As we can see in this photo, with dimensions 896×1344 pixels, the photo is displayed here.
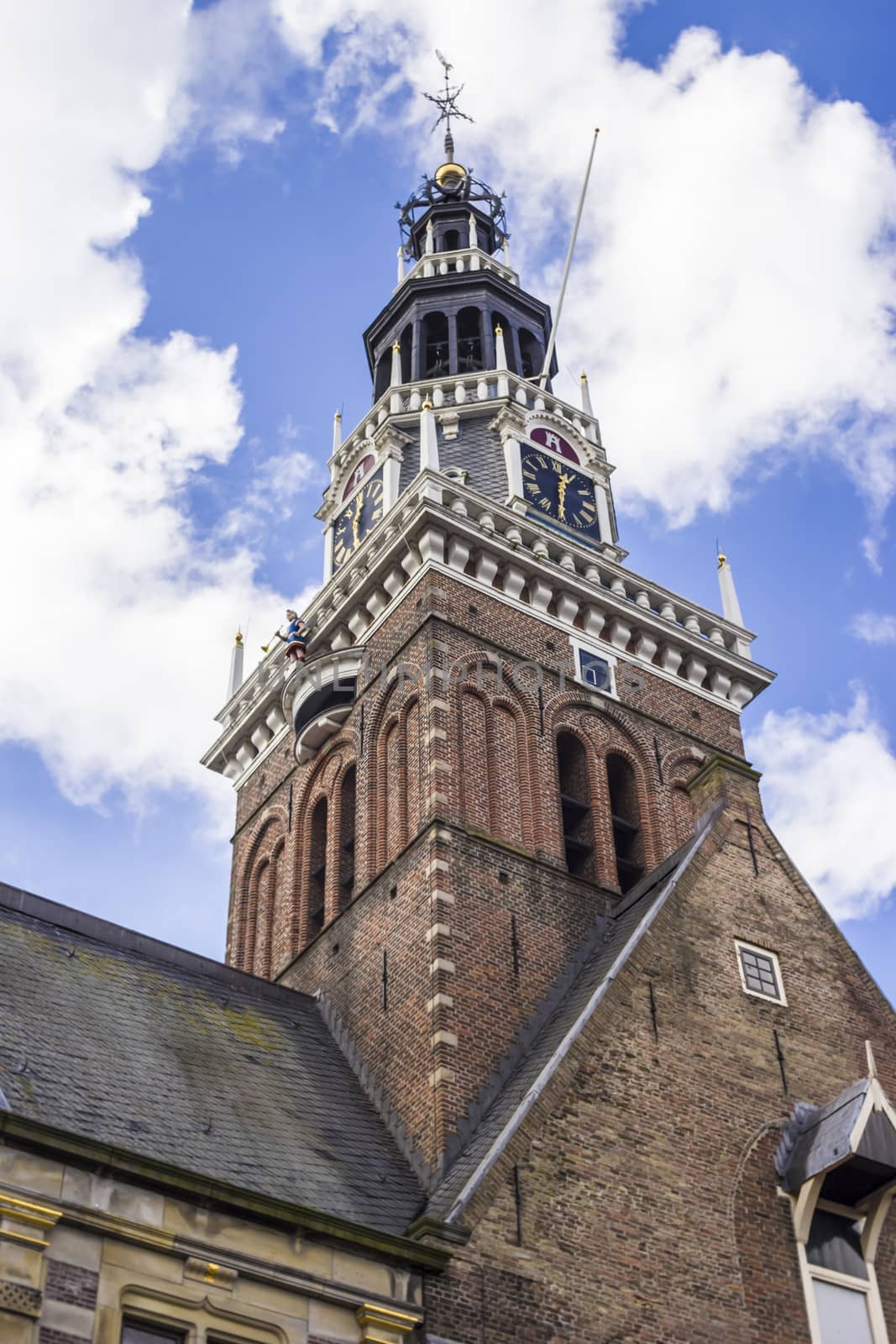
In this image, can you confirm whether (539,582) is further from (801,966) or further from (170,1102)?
(170,1102)

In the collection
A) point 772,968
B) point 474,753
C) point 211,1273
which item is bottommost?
point 211,1273

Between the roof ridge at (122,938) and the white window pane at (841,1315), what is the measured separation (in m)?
9.12

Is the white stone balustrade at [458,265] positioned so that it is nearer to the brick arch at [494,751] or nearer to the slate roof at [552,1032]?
the brick arch at [494,751]

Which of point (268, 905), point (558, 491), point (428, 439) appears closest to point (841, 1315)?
point (268, 905)

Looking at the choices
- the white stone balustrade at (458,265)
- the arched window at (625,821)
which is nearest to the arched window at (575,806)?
the arched window at (625,821)

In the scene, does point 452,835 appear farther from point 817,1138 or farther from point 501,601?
point 817,1138

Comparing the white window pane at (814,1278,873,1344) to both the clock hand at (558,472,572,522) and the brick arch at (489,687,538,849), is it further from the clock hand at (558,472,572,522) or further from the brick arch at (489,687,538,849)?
the clock hand at (558,472,572,522)

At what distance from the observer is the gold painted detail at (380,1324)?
53.5 ft

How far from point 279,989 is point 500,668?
6.32m

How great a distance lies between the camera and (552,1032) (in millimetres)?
22125

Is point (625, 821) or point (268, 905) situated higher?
point (268, 905)

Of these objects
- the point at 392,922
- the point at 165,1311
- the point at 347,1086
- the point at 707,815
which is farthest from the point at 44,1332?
the point at 707,815

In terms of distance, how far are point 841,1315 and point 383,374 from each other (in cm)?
2506

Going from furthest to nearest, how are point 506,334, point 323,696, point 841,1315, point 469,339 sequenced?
1. point 469,339
2. point 506,334
3. point 323,696
4. point 841,1315
